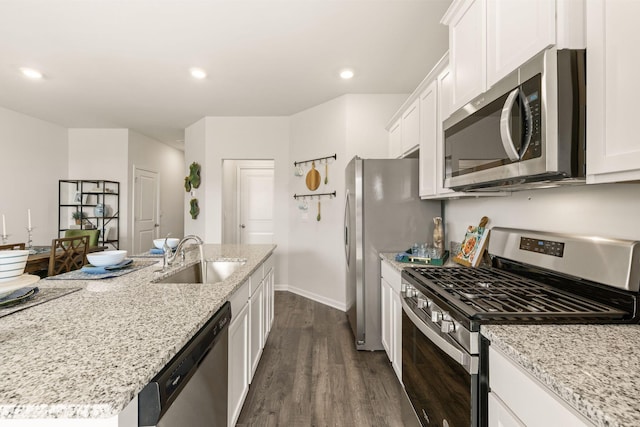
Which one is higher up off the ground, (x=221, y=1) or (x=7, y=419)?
(x=221, y=1)

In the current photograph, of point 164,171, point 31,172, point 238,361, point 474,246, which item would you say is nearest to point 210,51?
point 238,361

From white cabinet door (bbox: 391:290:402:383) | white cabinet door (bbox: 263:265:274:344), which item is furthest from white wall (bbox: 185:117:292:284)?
white cabinet door (bbox: 391:290:402:383)

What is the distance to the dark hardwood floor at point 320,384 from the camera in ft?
5.69

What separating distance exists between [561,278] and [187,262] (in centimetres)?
204

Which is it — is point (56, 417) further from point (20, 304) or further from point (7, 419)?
point (20, 304)

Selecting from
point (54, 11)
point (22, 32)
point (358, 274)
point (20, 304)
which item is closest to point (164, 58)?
point (54, 11)

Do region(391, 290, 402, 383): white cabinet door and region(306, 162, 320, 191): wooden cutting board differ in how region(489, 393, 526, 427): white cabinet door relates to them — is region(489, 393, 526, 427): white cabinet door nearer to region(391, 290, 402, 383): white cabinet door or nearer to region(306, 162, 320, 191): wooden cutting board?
region(391, 290, 402, 383): white cabinet door

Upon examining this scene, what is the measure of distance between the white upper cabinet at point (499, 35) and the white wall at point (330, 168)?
202 cm

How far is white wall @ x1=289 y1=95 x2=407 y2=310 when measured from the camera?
3689 millimetres

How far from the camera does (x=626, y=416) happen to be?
0.50 meters

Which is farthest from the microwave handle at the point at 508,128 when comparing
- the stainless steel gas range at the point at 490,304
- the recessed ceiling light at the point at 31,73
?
the recessed ceiling light at the point at 31,73

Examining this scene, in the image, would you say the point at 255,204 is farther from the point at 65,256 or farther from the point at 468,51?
the point at 468,51

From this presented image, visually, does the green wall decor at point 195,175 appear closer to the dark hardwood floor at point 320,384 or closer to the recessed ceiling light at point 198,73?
the recessed ceiling light at point 198,73

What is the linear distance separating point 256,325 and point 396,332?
3.07 ft
